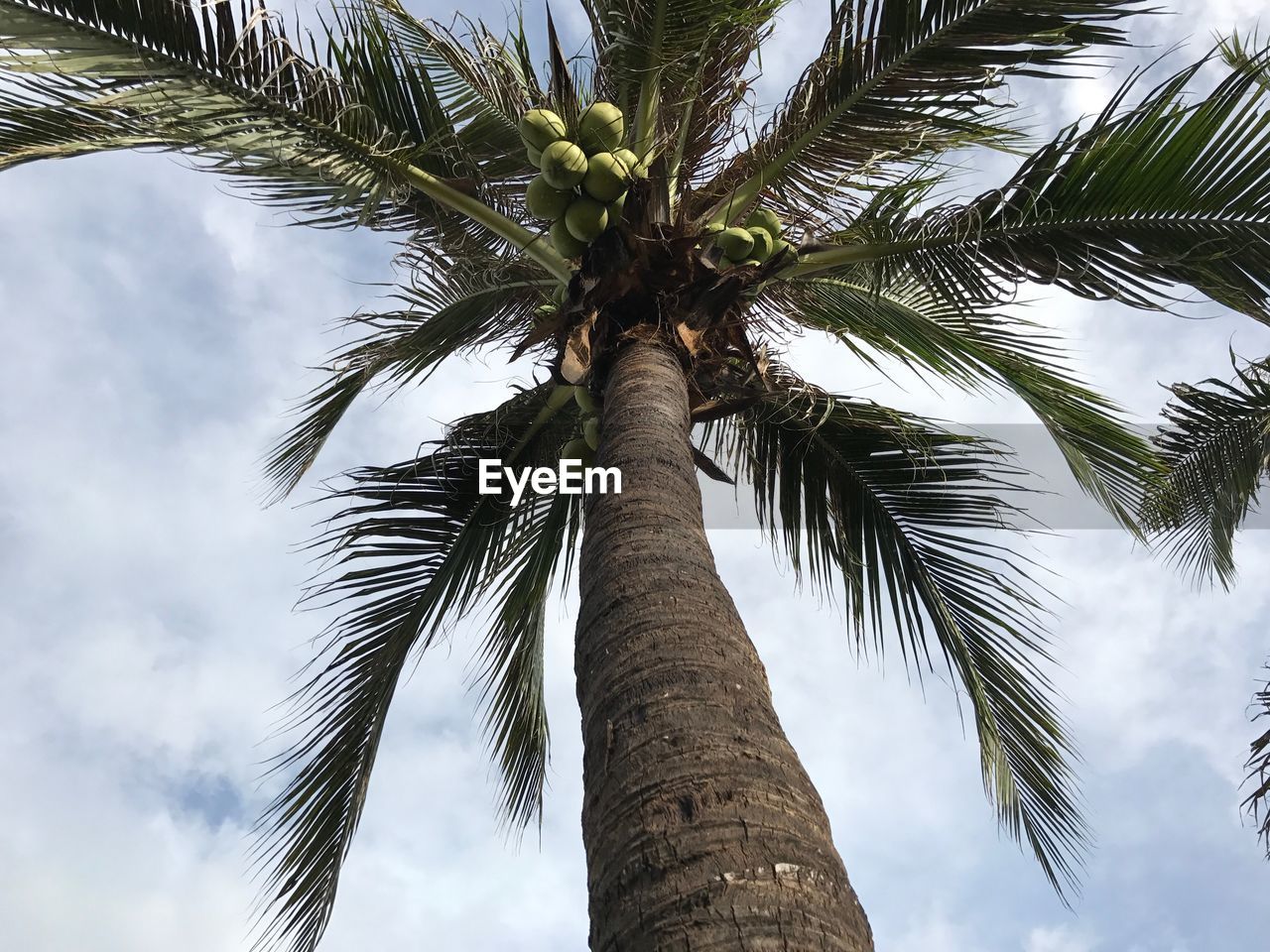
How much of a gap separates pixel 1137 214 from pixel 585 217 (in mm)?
2021

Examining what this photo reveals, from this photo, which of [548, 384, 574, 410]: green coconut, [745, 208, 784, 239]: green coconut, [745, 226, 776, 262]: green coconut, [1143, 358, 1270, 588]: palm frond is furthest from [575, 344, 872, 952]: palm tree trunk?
[1143, 358, 1270, 588]: palm frond

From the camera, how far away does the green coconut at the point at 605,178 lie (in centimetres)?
367

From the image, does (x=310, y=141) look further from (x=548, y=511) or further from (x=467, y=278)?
(x=548, y=511)

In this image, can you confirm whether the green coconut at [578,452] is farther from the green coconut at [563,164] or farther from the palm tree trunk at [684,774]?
the palm tree trunk at [684,774]

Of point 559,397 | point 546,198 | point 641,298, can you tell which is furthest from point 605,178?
point 559,397

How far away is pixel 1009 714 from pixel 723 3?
131 inches

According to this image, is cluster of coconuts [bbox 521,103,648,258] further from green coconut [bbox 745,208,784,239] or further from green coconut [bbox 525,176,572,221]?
green coconut [bbox 745,208,784,239]

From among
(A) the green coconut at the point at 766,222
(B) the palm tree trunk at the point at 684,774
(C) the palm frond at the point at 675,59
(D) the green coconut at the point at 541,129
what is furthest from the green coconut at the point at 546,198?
(B) the palm tree trunk at the point at 684,774

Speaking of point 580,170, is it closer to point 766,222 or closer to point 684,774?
point 766,222

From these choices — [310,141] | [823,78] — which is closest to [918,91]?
[823,78]

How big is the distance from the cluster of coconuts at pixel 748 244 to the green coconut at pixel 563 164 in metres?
0.64

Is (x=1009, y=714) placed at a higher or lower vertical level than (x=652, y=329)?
lower

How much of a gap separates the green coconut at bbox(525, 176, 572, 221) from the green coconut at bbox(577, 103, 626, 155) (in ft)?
0.61

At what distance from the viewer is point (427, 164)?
451 centimetres
